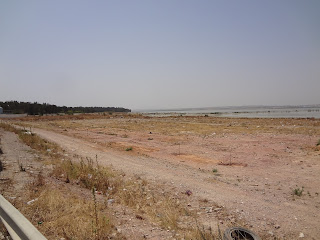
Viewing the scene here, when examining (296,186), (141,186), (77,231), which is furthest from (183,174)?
(77,231)

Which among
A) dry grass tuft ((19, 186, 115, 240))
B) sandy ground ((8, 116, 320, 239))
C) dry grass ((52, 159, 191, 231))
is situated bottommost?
sandy ground ((8, 116, 320, 239))

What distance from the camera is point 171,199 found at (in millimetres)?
6273

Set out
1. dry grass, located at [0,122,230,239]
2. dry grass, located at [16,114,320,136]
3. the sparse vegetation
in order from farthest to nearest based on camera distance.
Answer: dry grass, located at [16,114,320,136] → the sparse vegetation → dry grass, located at [0,122,230,239]

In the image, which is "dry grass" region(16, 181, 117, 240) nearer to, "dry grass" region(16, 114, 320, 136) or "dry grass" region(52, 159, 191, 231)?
"dry grass" region(52, 159, 191, 231)

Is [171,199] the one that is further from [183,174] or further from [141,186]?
[183,174]

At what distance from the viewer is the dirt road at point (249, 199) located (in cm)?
480

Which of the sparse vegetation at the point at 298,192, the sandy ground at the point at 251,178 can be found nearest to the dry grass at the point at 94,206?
the sandy ground at the point at 251,178

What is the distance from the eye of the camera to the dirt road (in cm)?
480

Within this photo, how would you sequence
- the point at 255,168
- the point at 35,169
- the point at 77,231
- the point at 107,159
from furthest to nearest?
the point at 107,159, the point at 255,168, the point at 35,169, the point at 77,231

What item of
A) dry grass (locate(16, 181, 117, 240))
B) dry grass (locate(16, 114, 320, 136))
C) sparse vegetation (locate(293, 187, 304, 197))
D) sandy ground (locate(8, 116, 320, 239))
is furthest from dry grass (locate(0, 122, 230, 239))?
dry grass (locate(16, 114, 320, 136))

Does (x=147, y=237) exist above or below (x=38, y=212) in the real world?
below

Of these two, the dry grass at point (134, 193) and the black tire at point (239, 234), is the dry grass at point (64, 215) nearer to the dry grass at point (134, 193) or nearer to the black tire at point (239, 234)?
the dry grass at point (134, 193)

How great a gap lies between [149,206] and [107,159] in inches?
246

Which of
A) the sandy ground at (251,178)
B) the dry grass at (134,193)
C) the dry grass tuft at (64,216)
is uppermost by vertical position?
the dry grass tuft at (64,216)
